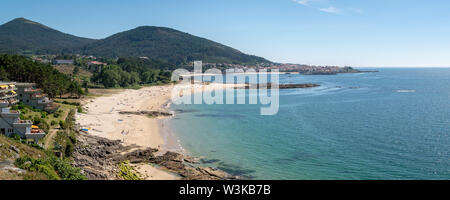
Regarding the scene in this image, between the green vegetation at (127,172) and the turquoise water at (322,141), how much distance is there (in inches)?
232

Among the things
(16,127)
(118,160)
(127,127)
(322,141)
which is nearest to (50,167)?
(118,160)

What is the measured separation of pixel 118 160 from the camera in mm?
23750

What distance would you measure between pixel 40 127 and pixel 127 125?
39.0 feet

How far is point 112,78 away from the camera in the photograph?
8006 centimetres

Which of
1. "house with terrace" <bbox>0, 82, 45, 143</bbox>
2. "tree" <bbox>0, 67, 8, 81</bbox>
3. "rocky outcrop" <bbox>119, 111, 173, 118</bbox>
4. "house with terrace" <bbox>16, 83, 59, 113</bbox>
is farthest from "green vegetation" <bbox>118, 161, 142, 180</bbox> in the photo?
"tree" <bbox>0, 67, 8, 81</bbox>

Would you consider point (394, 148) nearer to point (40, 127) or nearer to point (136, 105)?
point (40, 127)

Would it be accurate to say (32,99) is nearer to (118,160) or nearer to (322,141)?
(118,160)

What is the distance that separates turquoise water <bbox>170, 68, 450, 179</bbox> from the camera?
23.8 meters

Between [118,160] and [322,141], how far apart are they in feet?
64.0

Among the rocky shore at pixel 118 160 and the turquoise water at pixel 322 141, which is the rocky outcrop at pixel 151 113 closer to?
the turquoise water at pixel 322 141

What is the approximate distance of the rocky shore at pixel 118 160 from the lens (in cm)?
2088

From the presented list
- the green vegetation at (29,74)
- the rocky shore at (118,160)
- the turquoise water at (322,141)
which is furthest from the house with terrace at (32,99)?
the turquoise water at (322,141)
